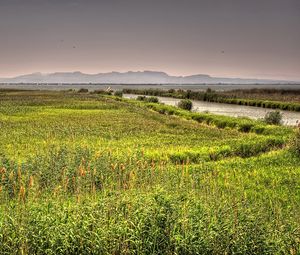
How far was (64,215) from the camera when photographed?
31.0 ft

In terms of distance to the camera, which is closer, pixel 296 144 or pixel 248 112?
pixel 296 144

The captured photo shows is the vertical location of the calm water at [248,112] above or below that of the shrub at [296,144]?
below

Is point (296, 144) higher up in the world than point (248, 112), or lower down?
higher up

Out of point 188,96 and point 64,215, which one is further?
point 188,96

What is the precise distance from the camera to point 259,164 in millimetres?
20000

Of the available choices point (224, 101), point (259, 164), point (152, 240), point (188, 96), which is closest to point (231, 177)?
point (259, 164)

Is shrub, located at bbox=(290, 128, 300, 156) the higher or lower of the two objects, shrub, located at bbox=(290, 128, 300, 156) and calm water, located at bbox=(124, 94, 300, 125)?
A: the higher

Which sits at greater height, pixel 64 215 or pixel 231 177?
pixel 64 215

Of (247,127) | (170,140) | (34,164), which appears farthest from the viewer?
(247,127)

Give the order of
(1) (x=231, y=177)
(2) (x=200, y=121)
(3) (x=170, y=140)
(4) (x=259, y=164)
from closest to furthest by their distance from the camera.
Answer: (1) (x=231, y=177)
(4) (x=259, y=164)
(3) (x=170, y=140)
(2) (x=200, y=121)

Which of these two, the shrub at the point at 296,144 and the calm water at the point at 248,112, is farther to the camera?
the calm water at the point at 248,112

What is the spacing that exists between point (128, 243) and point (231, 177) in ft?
30.8

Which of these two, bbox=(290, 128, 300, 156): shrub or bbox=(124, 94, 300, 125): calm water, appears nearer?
bbox=(290, 128, 300, 156): shrub

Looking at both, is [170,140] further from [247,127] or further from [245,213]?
[245,213]
